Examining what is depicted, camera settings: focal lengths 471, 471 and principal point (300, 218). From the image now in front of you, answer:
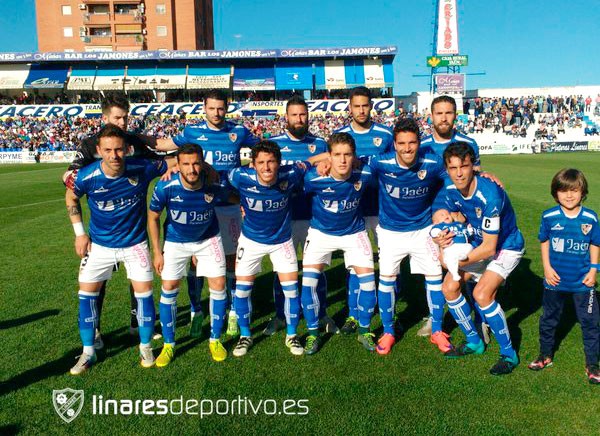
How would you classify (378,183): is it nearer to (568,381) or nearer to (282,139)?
(282,139)

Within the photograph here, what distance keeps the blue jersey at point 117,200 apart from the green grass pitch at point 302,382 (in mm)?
1248

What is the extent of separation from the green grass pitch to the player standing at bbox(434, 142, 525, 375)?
0.70 ft

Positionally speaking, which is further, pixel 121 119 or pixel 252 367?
pixel 121 119

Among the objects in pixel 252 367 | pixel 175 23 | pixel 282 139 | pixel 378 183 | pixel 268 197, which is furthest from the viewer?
pixel 175 23

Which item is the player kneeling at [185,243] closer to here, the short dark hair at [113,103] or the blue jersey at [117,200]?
the blue jersey at [117,200]

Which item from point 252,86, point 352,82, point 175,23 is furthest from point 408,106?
point 175,23

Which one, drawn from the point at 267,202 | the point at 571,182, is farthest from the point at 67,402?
the point at 571,182

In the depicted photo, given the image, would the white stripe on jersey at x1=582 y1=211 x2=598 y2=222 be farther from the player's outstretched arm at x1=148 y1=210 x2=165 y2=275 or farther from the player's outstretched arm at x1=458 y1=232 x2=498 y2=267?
the player's outstretched arm at x1=148 y1=210 x2=165 y2=275

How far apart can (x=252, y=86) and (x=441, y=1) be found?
2000 centimetres

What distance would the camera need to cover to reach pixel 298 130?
555 cm

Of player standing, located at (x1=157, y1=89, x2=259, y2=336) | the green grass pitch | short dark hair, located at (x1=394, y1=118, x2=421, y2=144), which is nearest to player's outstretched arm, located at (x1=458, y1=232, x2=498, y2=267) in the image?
the green grass pitch

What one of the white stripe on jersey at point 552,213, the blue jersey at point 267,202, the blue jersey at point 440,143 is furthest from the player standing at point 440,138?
the blue jersey at point 267,202

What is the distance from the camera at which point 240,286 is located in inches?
193

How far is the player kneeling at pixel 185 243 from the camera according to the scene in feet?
15.1
